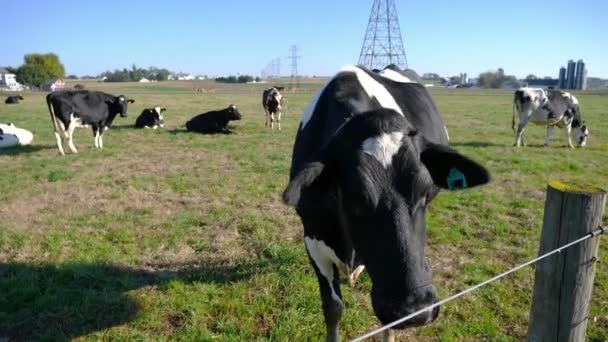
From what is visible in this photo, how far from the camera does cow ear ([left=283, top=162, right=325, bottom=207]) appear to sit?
6.17 ft

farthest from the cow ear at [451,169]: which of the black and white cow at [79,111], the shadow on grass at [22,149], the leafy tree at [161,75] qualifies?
the leafy tree at [161,75]

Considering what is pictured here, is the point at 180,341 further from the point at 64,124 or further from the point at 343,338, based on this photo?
the point at 64,124

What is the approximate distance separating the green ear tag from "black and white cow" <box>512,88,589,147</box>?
11717 mm

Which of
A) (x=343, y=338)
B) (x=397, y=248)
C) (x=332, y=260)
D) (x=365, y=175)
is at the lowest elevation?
(x=343, y=338)

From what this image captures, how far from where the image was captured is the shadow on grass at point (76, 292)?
3527 millimetres

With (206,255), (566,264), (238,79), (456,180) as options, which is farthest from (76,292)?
(238,79)

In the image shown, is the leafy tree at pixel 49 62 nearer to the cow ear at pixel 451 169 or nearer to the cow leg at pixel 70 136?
the cow leg at pixel 70 136

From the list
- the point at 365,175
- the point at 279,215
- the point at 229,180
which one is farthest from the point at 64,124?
the point at 365,175

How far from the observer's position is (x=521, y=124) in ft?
41.4

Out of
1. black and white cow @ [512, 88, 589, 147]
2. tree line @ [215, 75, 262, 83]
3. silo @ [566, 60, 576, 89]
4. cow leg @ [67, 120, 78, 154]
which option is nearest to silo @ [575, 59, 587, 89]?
silo @ [566, 60, 576, 89]

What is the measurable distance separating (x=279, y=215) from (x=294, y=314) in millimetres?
2665

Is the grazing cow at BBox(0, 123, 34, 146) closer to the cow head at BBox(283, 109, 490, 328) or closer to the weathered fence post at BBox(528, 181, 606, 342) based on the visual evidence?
the cow head at BBox(283, 109, 490, 328)

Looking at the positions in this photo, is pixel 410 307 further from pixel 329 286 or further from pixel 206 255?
pixel 206 255

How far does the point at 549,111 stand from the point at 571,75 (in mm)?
110383
